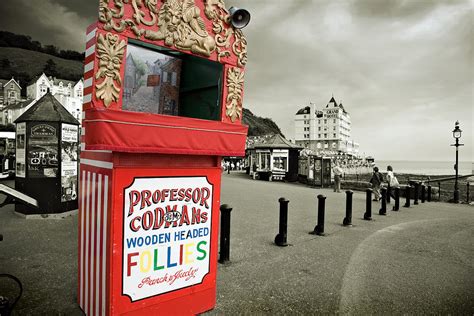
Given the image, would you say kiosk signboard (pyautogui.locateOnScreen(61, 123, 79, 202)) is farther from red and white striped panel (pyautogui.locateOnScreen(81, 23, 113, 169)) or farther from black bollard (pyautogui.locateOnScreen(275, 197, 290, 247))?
red and white striped panel (pyautogui.locateOnScreen(81, 23, 113, 169))

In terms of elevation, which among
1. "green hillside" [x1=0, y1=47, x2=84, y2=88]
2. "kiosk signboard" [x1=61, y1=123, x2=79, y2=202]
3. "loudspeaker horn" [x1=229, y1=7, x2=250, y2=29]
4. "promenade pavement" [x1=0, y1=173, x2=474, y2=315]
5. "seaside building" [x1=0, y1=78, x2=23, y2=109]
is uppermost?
"green hillside" [x1=0, y1=47, x2=84, y2=88]

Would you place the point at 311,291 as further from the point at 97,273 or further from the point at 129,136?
the point at 129,136

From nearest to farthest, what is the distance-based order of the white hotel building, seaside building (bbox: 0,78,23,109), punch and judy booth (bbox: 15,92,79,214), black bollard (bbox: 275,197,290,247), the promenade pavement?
the promenade pavement
black bollard (bbox: 275,197,290,247)
punch and judy booth (bbox: 15,92,79,214)
seaside building (bbox: 0,78,23,109)
the white hotel building

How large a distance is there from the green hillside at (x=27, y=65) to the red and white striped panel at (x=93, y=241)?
284 ft

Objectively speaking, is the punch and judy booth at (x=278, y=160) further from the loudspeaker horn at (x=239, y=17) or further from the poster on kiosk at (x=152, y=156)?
the loudspeaker horn at (x=239, y=17)

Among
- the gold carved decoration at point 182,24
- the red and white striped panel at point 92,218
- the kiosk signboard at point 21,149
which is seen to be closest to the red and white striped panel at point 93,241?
the red and white striped panel at point 92,218

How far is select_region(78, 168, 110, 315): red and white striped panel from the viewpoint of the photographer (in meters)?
2.54

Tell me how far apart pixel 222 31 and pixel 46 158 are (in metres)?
6.45

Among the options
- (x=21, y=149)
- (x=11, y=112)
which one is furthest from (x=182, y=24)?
(x=11, y=112)

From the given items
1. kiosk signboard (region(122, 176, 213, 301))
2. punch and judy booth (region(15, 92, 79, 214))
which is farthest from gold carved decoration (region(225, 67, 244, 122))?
punch and judy booth (region(15, 92, 79, 214))

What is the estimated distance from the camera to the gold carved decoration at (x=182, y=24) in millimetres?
2373

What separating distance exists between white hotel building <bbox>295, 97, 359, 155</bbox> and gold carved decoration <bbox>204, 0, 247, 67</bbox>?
97775 millimetres

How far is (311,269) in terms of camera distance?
175 inches

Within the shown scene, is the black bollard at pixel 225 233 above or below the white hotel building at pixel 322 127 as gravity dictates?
below
